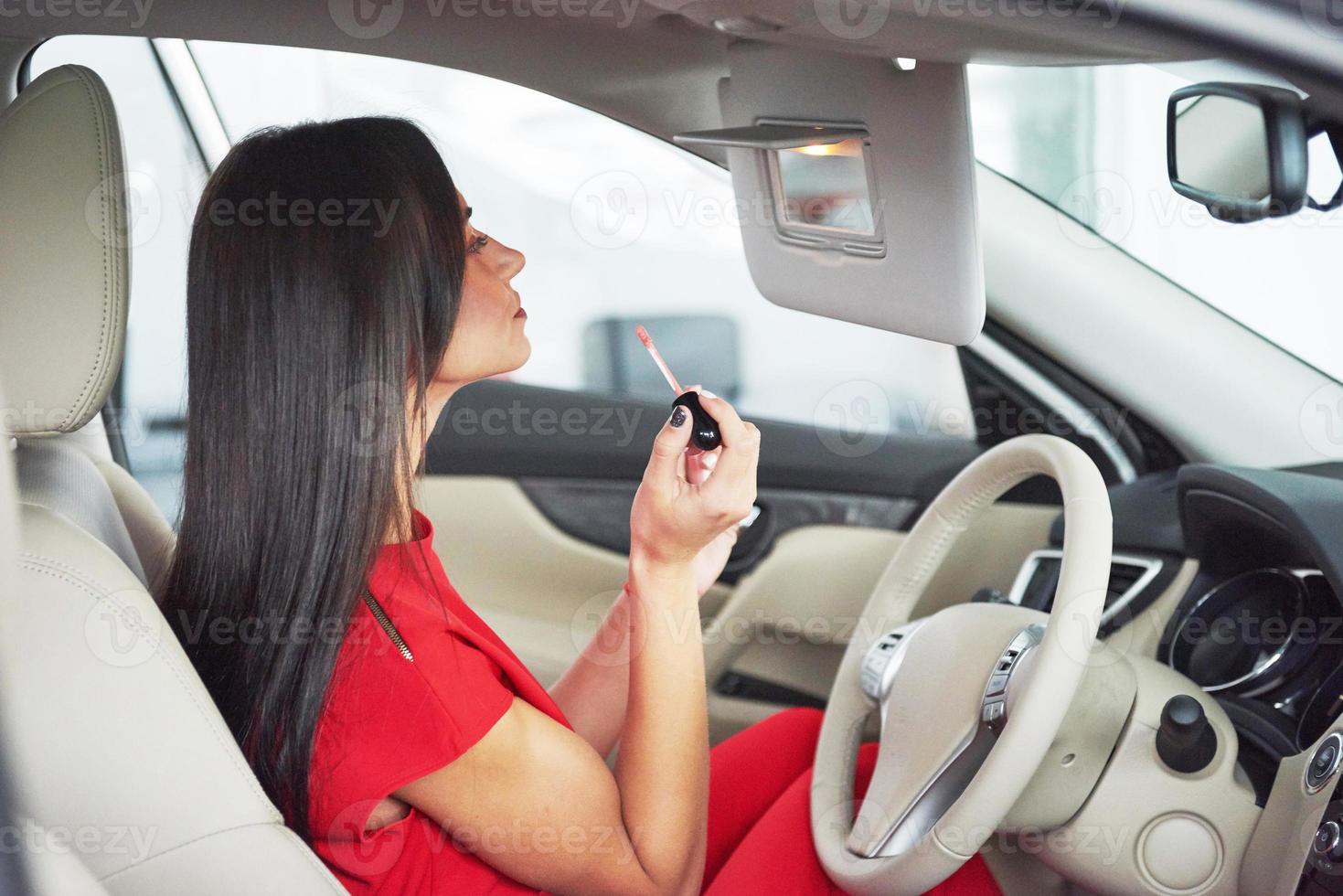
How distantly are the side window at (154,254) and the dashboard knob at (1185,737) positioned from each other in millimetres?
1447

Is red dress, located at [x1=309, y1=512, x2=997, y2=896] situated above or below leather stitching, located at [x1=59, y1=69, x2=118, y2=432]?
below

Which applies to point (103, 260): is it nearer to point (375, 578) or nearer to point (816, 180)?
point (375, 578)

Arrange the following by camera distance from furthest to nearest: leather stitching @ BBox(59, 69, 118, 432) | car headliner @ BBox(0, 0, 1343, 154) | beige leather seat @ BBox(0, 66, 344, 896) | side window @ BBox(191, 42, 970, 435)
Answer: side window @ BBox(191, 42, 970, 435) < leather stitching @ BBox(59, 69, 118, 432) < beige leather seat @ BBox(0, 66, 344, 896) < car headliner @ BBox(0, 0, 1343, 154)

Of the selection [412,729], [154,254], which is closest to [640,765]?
[412,729]

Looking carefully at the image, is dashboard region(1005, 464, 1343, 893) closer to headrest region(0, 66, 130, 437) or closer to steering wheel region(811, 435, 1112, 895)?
steering wheel region(811, 435, 1112, 895)

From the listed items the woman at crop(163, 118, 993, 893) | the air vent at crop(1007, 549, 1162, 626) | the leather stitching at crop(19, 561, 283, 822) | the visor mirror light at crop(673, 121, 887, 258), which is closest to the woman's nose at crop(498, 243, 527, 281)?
the woman at crop(163, 118, 993, 893)

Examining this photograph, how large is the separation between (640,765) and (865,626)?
0.45m

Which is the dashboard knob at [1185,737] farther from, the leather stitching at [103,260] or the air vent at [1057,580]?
the leather stitching at [103,260]

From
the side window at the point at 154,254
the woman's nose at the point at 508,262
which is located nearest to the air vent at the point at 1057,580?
the woman's nose at the point at 508,262

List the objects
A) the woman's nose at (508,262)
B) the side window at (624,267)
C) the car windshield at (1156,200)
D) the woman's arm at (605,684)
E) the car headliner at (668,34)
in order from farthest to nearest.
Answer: the side window at (624,267) < the car windshield at (1156,200) < the woman's arm at (605,684) < the woman's nose at (508,262) < the car headliner at (668,34)

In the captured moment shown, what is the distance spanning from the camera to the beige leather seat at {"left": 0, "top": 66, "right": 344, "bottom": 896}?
0.85 meters

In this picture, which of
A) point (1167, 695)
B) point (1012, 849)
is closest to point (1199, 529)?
point (1167, 695)

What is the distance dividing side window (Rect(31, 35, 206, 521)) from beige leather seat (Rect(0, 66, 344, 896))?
2.98 feet

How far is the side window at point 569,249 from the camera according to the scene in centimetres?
Answer: 217
